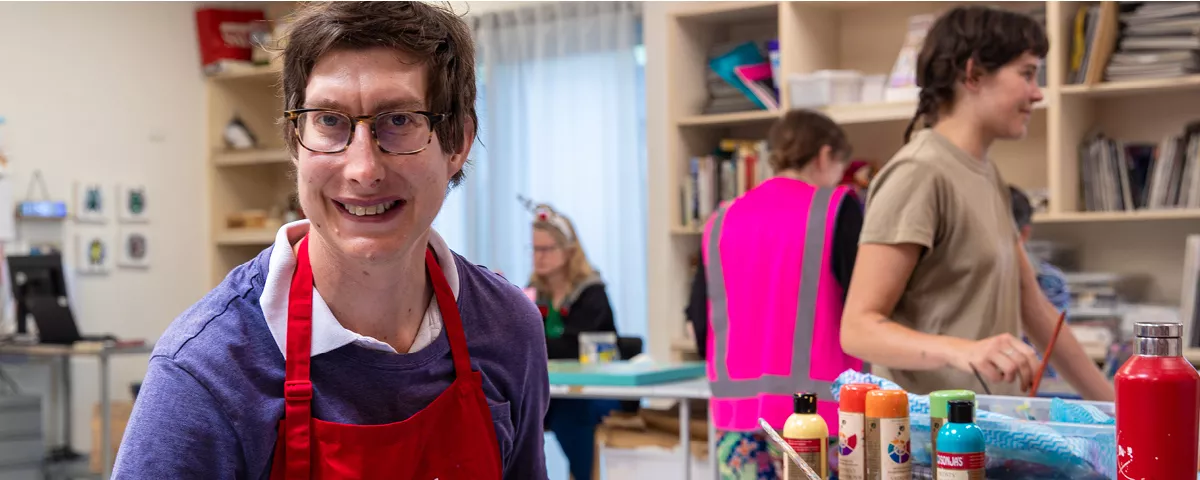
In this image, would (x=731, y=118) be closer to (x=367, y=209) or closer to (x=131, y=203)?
(x=131, y=203)

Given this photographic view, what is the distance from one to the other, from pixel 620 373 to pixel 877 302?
1752 mm

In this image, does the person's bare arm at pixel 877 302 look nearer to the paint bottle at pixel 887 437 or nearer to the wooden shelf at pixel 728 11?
the paint bottle at pixel 887 437

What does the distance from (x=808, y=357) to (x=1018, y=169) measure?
2.09m

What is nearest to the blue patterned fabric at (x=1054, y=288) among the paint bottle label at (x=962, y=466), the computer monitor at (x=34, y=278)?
the paint bottle label at (x=962, y=466)

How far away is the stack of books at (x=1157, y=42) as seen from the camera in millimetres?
3635

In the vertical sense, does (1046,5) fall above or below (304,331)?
above

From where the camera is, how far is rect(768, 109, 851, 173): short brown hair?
300 centimetres

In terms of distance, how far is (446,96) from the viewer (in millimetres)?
1271

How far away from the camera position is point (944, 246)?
1827 millimetres

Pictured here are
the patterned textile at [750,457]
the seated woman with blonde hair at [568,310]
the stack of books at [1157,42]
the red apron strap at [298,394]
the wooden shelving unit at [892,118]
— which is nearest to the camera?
the red apron strap at [298,394]

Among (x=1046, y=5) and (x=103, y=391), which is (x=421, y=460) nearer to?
(x=1046, y=5)

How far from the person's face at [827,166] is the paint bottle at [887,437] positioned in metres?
1.89

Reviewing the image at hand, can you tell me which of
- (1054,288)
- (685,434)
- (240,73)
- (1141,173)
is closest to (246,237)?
(240,73)

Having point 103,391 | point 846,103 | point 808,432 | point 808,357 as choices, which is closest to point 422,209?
point 808,432
